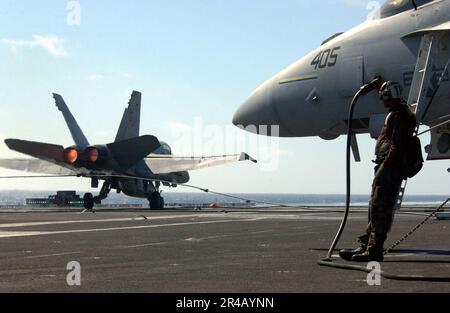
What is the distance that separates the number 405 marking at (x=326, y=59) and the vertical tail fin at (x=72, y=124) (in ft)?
97.0

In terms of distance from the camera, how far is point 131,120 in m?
46.9

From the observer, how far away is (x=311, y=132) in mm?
15992

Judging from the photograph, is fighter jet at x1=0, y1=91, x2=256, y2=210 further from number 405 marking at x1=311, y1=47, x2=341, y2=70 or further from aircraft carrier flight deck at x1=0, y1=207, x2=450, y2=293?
aircraft carrier flight deck at x1=0, y1=207, x2=450, y2=293

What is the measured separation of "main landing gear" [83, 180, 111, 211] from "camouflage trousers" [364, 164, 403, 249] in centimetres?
3547

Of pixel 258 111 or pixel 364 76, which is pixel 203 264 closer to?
pixel 364 76

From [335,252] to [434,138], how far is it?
469 centimetres

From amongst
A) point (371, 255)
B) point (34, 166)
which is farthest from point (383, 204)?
point (34, 166)

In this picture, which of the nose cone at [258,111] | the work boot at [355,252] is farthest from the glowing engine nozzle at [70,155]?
the work boot at [355,252]

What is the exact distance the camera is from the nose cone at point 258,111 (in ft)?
53.5

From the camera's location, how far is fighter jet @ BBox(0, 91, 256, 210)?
4069cm

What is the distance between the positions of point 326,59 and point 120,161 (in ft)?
93.0
